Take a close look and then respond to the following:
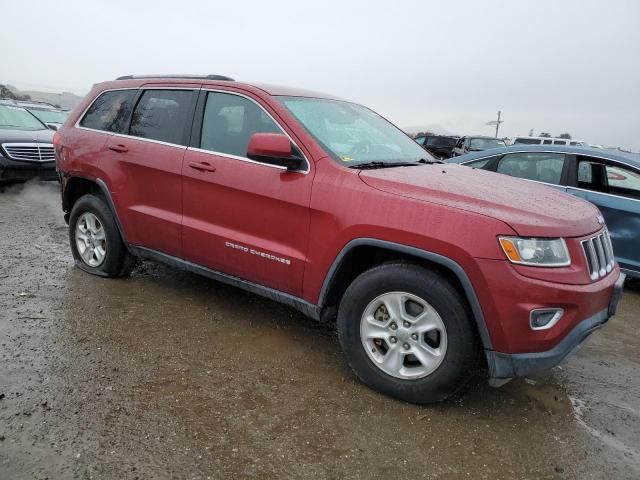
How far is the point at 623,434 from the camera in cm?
289

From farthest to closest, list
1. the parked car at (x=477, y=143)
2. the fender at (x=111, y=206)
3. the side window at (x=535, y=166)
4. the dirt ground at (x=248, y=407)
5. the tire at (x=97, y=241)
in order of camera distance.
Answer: the parked car at (x=477, y=143) < the side window at (x=535, y=166) < the tire at (x=97, y=241) < the fender at (x=111, y=206) < the dirt ground at (x=248, y=407)

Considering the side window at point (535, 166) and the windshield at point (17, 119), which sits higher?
the side window at point (535, 166)

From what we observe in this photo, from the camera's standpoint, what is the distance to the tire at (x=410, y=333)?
275cm

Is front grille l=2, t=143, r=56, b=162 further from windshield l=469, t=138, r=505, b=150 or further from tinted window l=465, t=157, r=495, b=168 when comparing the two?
windshield l=469, t=138, r=505, b=150

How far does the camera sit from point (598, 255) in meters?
2.97

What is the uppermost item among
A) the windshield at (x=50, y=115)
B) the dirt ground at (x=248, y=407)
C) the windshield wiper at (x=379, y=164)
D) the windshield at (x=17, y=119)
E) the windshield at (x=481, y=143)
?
the windshield wiper at (x=379, y=164)

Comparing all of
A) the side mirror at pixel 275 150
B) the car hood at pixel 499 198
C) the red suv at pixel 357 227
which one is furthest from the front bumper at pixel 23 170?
the car hood at pixel 499 198

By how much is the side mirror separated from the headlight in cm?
134

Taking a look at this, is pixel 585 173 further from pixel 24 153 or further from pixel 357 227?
pixel 24 153

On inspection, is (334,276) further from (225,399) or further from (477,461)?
(477,461)

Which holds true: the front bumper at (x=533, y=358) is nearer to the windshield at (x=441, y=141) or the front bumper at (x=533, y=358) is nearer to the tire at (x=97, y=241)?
the tire at (x=97, y=241)

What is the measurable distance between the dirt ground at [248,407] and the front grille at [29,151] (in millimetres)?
5568

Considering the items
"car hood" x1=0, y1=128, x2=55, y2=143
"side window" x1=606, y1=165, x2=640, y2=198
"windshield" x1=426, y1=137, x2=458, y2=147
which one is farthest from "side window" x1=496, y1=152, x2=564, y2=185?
"windshield" x1=426, y1=137, x2=458, y2=147

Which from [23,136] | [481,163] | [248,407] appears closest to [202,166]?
[248,407]
